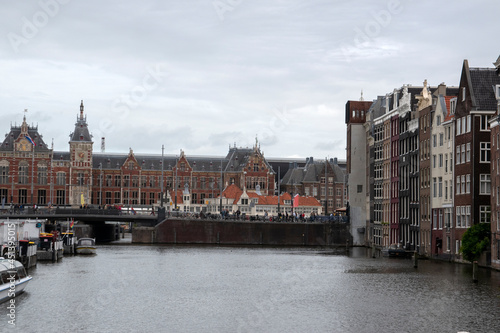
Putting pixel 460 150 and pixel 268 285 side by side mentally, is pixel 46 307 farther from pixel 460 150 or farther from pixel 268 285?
pixel 460 150

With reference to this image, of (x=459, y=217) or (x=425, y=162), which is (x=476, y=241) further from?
(x=425, y=162)

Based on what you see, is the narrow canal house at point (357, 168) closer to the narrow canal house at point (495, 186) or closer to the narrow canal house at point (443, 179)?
the narrow canal house at point (443, 179)

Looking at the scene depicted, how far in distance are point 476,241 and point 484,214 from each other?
446cm

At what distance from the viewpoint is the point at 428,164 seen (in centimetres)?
10019

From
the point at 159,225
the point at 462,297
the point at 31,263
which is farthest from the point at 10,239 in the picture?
the point at 159,225

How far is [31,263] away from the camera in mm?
79750

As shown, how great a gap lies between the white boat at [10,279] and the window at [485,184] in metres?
43.7

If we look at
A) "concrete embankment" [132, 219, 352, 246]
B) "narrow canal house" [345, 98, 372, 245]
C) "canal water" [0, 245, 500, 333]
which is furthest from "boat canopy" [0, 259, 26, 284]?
"narrow canal house" [345, 98, 372, 245]

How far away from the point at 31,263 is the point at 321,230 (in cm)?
6677

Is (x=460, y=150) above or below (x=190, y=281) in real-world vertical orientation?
above

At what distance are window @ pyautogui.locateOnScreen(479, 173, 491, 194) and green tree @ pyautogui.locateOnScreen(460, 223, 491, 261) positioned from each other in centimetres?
444

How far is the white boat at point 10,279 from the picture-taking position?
52.5 metres

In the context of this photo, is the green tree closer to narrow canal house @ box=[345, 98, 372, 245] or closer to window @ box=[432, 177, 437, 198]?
window @ box=[432, 177, 437, 198]

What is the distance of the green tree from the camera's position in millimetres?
78375
